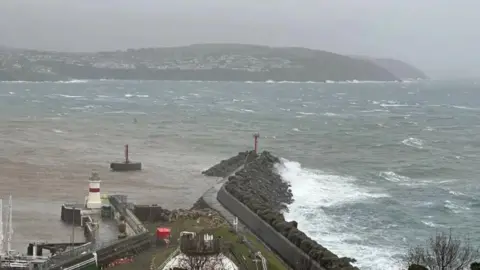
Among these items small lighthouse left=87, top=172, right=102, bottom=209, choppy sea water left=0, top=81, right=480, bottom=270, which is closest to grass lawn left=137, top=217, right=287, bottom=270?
small lighthouse left=87, top=172, right=102, bottom=209

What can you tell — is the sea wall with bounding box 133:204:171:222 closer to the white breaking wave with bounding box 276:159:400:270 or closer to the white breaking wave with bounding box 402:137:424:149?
the white breaking wave with bounding box 276:159:400:270

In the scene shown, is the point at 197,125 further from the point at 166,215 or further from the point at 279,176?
the point at 166,215

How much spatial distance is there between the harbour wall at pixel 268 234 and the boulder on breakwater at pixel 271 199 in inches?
6.9

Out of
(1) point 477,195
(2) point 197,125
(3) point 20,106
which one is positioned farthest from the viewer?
(3) point 20,106

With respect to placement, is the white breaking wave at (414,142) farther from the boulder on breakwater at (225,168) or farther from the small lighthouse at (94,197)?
the small lighthouse at (94,197)

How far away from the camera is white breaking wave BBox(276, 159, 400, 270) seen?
27.7m

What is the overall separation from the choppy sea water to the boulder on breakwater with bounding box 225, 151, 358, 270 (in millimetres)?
1111

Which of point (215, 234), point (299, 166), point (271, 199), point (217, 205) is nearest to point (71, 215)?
point (215, 234)

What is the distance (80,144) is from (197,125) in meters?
25.0

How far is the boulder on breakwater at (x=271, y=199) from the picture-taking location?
821 inches

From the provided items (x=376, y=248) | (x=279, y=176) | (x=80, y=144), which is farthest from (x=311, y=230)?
(x=80, y=144)

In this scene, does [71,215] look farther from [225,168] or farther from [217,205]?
[225,168]

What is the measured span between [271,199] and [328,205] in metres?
2.91

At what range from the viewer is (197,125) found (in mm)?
81625
